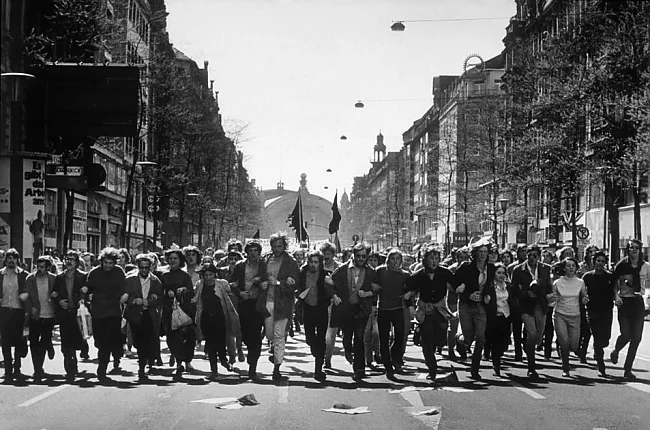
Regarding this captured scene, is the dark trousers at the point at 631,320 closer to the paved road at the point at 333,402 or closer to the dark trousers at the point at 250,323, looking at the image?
A: the paved road at the point at 333,402

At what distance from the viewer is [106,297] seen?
15.1 m

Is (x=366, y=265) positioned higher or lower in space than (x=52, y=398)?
higher

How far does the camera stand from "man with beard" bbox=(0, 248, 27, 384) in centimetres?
1549

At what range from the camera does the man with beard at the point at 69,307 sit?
15375 mm

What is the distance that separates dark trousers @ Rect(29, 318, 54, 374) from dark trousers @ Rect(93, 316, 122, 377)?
0.84 metres

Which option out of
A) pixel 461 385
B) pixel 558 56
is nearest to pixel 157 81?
pixel 558 56

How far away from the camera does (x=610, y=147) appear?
32031 mm

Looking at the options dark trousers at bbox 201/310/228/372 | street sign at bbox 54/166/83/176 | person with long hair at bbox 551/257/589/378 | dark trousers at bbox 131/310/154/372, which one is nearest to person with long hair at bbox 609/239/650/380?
person with long hair at bbox 551/257/589/378

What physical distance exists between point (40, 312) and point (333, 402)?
15.9ft

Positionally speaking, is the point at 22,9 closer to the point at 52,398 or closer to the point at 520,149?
the point at 520,149

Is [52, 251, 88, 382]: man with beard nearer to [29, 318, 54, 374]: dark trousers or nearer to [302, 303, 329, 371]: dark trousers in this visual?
[29, 318, 54, 374]: dark trousers

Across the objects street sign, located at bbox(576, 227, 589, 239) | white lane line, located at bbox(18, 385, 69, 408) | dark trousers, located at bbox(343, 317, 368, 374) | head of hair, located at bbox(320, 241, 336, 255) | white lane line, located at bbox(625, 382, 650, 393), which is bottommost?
white lane line, located at bbox(625, 382, 650, 393)

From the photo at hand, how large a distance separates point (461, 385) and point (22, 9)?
27.6 metres

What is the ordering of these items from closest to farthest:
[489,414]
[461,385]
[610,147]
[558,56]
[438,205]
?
[489,414] < [461,385] < [610,147] < [558,56] < [438,205]
